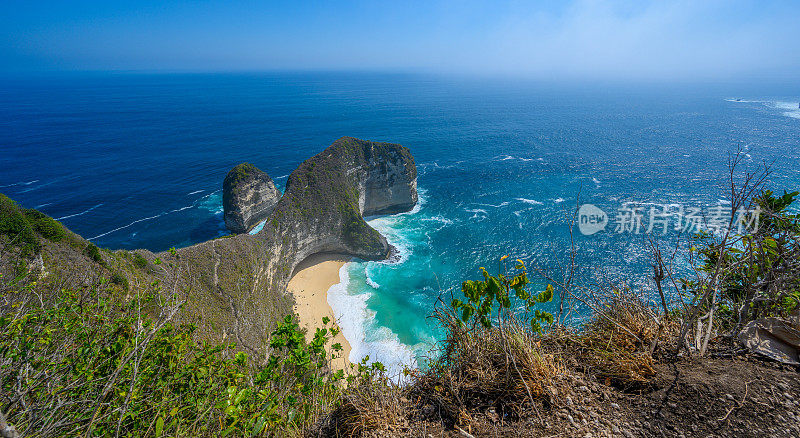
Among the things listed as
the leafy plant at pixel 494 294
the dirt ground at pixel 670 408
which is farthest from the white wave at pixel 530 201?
the leafy plant at pixel 494 294

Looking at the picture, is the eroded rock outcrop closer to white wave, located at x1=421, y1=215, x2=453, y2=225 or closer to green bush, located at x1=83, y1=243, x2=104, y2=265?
green bush, located at x1=83, y1=243, x2=104, y2=265

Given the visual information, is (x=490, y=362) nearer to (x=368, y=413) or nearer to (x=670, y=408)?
(x=368, y=413)

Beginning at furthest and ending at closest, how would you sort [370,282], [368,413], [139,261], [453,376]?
1. [370,282]
2. [139,261]
3. [453,376]
4. [368,413]

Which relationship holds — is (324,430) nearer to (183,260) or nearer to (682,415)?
(682,415)

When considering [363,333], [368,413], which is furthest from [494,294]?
[363,333]

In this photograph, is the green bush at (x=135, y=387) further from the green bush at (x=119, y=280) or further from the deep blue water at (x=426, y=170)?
the green bush at (x=119, y=280)
